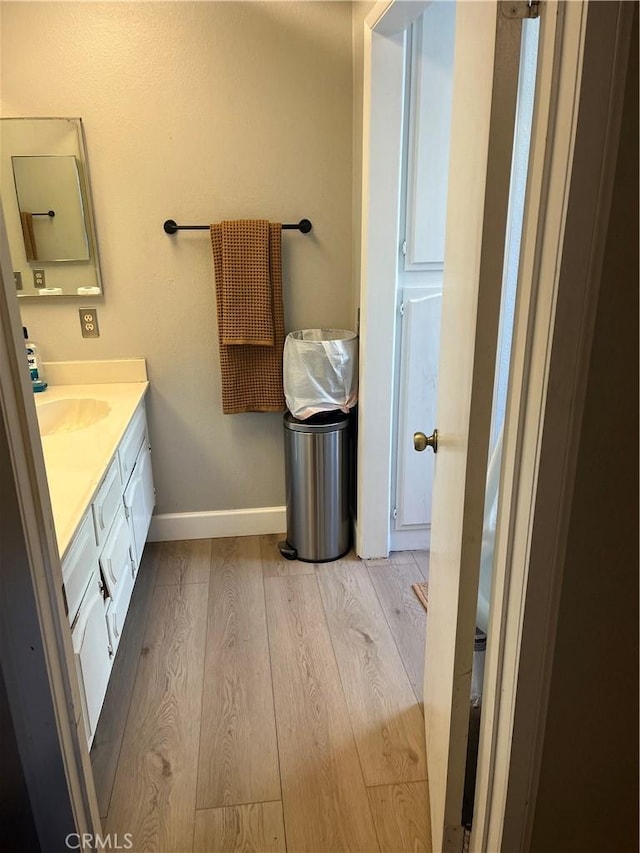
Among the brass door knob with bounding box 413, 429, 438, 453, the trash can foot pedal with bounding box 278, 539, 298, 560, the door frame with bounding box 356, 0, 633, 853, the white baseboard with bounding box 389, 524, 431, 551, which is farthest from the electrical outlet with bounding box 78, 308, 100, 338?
the door frame with bounding box 356, 0, 633, 853

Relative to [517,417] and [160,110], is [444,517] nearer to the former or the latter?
[517,417]

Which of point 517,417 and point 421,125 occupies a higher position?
point 421,125

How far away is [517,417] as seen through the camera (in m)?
0.96

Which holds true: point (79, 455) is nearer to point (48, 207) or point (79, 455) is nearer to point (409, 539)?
point (48, 207)

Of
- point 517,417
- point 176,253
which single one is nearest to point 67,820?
point 517,417

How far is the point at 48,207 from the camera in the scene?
2.44m

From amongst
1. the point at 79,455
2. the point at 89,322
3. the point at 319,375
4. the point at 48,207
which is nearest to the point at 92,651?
the point at 79,455

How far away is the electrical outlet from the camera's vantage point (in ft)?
8.54

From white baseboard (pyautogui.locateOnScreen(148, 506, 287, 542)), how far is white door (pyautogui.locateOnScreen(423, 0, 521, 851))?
1569 mm

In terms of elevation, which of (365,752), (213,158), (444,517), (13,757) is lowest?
(365,752)

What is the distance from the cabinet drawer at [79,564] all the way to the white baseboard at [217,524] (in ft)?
4.19

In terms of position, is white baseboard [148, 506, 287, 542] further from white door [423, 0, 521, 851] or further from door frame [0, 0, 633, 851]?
door frame [0, 0, 633, 851]

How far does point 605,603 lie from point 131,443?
5.73 feet

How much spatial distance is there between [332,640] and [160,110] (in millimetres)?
2131
